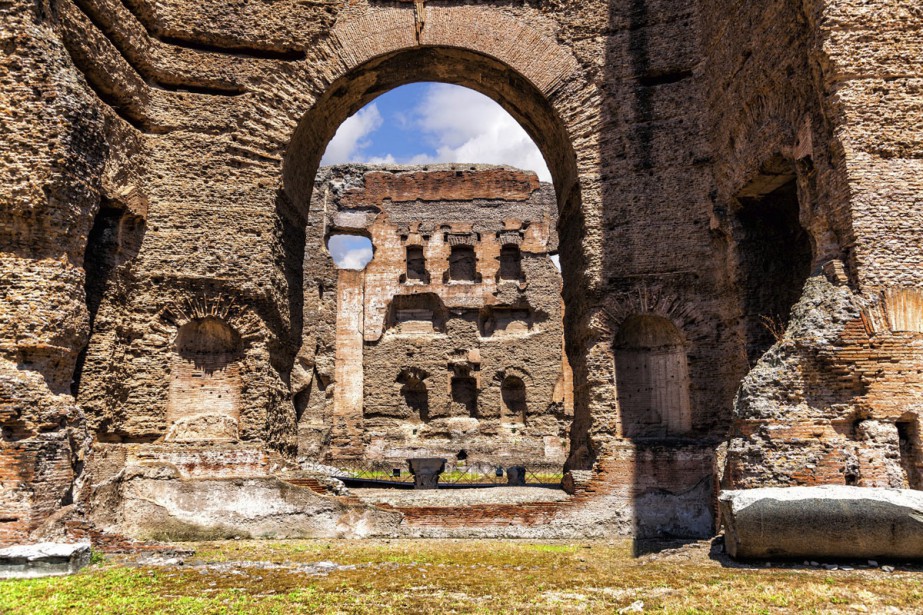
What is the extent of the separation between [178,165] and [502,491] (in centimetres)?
647

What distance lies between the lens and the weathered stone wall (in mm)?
19516

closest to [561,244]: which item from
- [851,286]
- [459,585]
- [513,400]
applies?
[851,286]

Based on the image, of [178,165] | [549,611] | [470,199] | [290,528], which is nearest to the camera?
[549,611]

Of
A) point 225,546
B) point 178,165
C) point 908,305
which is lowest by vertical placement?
point 225,546

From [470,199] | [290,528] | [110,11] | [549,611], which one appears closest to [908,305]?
[549,611]

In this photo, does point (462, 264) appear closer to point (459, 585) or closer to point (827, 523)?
point (459, 585)

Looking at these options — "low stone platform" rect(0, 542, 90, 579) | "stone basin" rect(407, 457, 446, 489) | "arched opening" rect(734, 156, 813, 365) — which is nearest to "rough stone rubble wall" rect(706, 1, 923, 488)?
"arched opening" rect(734, 156, 813, 365)

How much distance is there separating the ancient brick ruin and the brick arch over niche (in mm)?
44

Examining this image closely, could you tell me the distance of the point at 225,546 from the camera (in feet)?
24.9

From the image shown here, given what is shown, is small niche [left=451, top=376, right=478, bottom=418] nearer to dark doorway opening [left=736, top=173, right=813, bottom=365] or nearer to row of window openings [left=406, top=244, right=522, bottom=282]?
row of window openings [left=406, top=244, right=522, bottom=282]

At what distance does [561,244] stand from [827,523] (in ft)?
21.7

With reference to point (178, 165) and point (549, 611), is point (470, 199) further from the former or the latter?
point (549, 611)

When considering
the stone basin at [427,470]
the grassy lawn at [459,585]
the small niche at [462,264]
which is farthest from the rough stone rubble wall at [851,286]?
the small niche at [462,264]

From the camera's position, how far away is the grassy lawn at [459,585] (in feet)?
15.0
